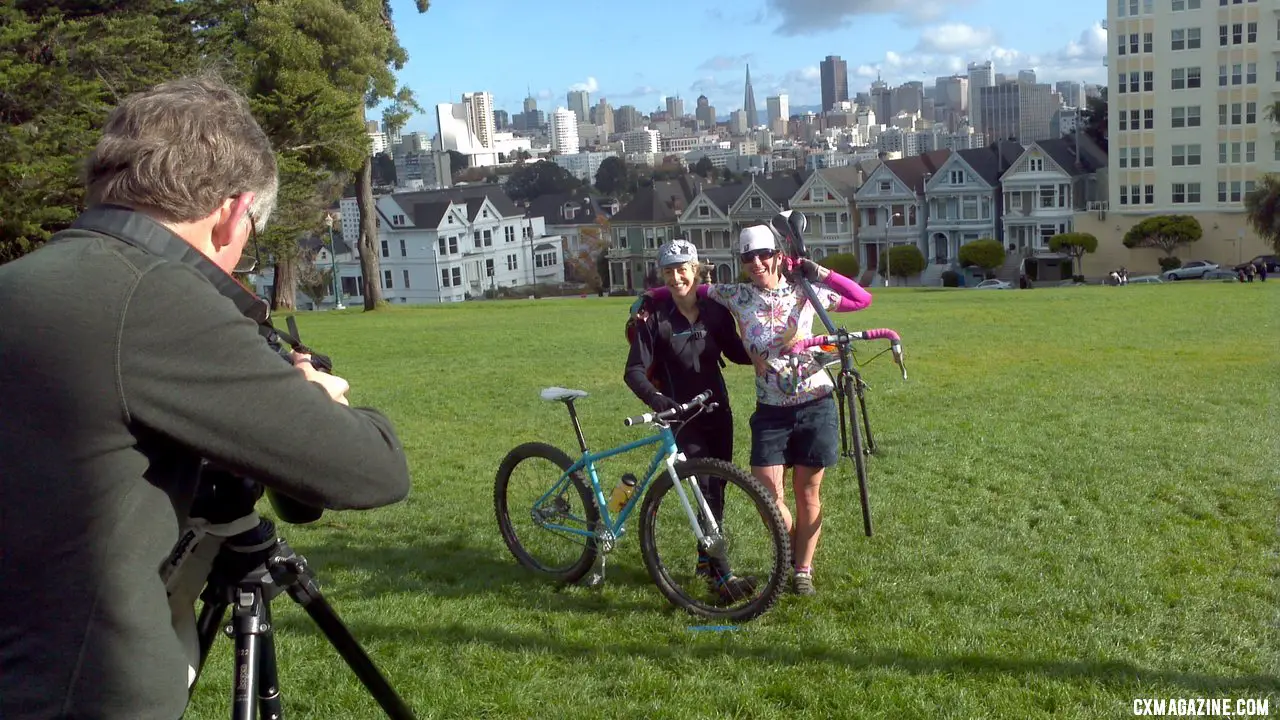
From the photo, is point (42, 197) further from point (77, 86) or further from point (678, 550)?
point (678, 550)

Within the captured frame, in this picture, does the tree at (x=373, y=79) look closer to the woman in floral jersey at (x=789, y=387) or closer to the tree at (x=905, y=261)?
the woman in floral jersey at (x=789, y=387)

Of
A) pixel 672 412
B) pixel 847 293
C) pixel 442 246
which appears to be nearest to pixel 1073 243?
pixel 442 246

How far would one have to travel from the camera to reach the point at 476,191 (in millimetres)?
88438

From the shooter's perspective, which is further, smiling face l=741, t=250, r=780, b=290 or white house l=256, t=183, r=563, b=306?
white house l=256, t=183, r=563, b=306

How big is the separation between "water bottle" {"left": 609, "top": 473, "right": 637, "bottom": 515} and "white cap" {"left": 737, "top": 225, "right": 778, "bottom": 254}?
139 centimetres

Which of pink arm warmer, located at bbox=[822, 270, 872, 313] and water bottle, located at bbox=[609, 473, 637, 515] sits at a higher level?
pink arm warmer, located at bbox=[822, 270, 872, 313]

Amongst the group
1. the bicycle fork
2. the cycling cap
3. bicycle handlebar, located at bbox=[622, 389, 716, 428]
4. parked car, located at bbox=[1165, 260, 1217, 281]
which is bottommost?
parked car, located at bbox=[1165, 260, 1217, 281]

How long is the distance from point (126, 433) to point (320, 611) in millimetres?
877

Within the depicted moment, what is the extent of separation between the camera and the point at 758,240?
6.05 metres

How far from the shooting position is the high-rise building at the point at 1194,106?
6656cm

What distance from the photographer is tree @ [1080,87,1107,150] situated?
8312 cm

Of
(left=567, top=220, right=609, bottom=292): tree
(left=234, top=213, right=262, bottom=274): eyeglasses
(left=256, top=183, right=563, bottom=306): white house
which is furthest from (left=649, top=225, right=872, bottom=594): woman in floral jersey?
(left=567, top=220, right=609, bottom=292): tree

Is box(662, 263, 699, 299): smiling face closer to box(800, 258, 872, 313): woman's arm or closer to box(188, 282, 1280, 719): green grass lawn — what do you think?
box(800, 258, 872, 313): woman's arm

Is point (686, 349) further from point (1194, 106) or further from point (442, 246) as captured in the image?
point (442, 246)
